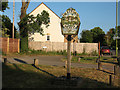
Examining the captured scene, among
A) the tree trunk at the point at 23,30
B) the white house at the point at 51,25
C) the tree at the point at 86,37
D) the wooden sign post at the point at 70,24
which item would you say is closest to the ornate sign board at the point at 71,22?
the wooden sign post at the point at 70,24

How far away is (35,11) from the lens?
121 feet

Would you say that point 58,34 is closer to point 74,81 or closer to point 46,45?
point 46,45

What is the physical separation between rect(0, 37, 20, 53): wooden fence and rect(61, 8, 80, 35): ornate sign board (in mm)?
17602

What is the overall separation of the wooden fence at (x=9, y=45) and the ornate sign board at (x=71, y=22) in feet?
57.8

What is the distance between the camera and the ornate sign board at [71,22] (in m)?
8.53

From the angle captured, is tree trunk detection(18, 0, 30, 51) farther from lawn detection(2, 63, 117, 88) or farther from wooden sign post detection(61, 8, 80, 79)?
wooden sign post detection(61, 8, 80, 79)

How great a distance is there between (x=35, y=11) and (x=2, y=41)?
14258 mm

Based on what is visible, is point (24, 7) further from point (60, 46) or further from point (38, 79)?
point (38, 79)

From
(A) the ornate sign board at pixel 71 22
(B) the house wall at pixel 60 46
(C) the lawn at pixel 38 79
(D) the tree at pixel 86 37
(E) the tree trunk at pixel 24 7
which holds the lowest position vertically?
(C) the lawn at pixel 38 79

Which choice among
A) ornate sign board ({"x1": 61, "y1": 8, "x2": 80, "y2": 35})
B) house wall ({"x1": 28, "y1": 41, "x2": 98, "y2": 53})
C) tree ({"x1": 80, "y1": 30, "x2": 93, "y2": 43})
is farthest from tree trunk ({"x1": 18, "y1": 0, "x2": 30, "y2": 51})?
tree ({"x1": 80, "y1": 30, "x2": 93, "y2": 43})

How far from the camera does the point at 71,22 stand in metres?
8.54

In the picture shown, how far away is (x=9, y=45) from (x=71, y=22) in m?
18.9

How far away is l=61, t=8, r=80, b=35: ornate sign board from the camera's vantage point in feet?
28.0

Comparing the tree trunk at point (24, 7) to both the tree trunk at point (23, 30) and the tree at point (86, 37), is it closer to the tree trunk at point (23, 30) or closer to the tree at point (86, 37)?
the tree trunk at point (23, 30)
